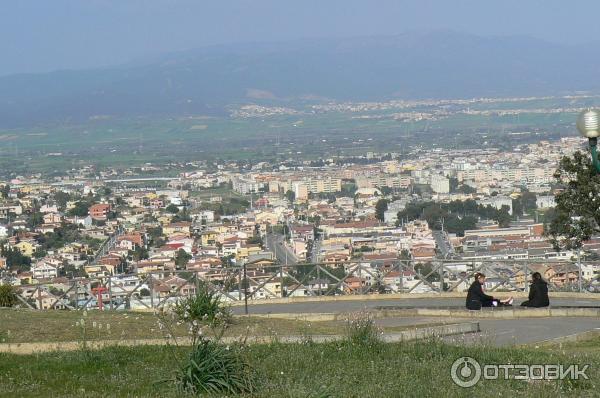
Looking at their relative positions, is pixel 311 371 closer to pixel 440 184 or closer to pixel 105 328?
pixel 105 328

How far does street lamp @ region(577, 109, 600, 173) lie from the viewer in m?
10.5

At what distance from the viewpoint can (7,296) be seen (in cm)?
2019

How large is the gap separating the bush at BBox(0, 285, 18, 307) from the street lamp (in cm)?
1208

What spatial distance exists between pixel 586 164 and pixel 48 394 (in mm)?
15474

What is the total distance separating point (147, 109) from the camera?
19188 cm

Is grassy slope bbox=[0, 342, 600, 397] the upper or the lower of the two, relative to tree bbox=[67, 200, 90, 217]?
upper

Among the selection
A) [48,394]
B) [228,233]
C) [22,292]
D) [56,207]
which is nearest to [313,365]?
[48,394]

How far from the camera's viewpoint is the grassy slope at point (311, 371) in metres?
9.07

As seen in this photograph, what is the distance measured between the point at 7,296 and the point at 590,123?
12.5 meters

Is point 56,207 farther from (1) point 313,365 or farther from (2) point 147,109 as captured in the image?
(2) point 147,109

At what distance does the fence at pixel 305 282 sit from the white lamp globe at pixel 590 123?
10488 mm

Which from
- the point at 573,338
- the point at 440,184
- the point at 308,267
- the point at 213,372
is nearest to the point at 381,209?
the point at 440,184

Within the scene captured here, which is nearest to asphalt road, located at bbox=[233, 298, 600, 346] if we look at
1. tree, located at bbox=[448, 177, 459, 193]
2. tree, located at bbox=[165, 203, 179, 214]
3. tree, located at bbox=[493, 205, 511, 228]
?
tree, located at bbox=[493, 205, 511, 228]

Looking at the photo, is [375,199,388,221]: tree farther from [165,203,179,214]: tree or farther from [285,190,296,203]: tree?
[165,203,179,214]: tree
